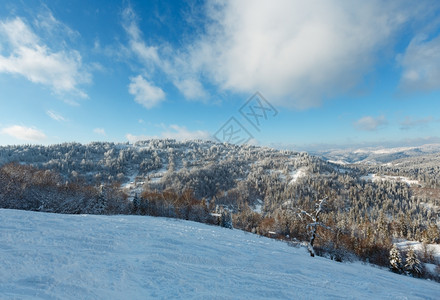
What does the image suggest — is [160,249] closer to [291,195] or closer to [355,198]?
[291,195]

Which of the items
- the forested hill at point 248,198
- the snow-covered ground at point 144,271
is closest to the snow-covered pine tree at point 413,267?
the forested hill at point 248,198

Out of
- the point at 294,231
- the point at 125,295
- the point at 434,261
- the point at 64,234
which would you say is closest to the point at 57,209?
the point at 64,234

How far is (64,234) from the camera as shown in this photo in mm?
8898

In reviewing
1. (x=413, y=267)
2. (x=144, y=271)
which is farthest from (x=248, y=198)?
(x=144, y=271)


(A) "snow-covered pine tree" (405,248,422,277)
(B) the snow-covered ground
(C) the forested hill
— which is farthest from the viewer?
(A) "snow-covered pine tree" (405,248,422,277)

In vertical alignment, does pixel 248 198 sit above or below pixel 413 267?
above

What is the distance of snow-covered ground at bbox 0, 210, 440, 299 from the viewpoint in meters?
5.26

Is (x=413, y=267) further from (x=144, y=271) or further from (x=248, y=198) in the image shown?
(x=248, y=198)

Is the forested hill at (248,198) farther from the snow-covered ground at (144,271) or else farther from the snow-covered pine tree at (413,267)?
the snow-covered pine tree at (413,267)

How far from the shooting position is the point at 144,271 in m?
6.66

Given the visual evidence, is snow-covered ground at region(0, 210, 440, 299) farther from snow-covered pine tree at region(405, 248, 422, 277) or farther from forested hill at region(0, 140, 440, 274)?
snow-covered pine tree at region(405, 248, 422, 277)

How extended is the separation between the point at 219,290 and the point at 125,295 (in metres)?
2.86

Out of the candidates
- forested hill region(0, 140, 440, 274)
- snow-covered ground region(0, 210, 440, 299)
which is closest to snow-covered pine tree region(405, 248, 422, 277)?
forested hill region(0, 140, 440, 274)

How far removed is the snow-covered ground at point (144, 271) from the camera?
5.26 metres
